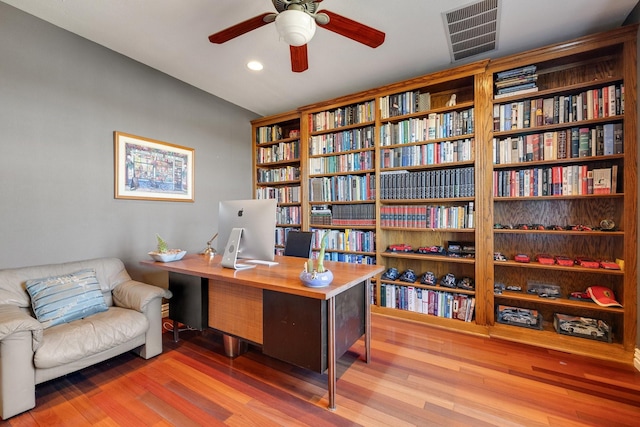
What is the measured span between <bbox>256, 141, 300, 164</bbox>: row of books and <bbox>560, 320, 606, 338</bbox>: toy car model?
3273mm

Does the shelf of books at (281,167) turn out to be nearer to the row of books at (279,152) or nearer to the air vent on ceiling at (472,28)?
the row of books at (279,152)

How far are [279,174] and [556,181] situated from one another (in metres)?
3.11

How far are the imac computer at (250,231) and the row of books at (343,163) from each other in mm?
1585

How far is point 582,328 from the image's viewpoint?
2.18 metres

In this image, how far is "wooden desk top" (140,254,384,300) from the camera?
1428 mm

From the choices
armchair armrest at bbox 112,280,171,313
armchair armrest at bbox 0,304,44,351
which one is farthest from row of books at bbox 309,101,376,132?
armchair armrest at bbox 0,304,44,351

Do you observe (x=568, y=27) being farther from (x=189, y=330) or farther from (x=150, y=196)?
(x=189, y=330)

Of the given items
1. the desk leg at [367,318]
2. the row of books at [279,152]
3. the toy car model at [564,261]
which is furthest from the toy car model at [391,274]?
the row of books at [279,152]

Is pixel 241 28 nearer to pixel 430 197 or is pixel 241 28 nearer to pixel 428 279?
pixel 430 197

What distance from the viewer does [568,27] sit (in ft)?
6.95

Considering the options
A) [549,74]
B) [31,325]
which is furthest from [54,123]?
[549,74]

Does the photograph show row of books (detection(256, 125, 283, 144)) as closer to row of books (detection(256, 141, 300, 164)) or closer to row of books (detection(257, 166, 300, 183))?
row of books (detection(256, 141, 300, 164))

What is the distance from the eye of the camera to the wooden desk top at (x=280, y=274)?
1428mm

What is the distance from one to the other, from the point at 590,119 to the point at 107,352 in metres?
3.99
